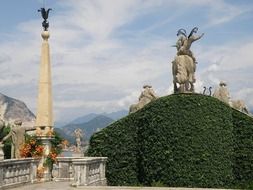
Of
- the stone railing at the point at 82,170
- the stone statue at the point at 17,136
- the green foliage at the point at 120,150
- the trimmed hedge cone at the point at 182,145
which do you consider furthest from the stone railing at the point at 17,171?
the trimmed hedge cone at the point at 182,145

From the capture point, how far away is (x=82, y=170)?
1684cm

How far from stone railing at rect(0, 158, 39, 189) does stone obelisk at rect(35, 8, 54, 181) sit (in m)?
0.53

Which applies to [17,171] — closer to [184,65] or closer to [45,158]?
[45,158]

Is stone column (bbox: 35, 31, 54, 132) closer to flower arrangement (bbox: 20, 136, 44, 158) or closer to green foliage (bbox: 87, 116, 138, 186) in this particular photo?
flower arrangement (bbox: 20, 136, 44, 158)

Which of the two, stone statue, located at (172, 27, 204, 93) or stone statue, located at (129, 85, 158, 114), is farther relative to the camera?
stone statue, located at (129, 85, 158, 114)

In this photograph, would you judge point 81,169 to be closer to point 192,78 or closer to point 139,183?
point 139,183

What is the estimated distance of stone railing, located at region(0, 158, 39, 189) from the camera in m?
16.3

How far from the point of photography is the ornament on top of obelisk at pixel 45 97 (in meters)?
20.5

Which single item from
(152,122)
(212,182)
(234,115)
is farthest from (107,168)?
(234,115)

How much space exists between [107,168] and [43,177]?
2796mm

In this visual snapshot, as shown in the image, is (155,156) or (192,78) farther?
(192,78)

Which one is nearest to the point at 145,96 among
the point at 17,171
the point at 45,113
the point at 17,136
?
the point at 45,113

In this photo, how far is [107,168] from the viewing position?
68.0 ft

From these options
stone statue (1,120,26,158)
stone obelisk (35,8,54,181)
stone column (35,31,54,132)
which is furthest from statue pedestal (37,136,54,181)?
stone statue (1,120,26,158)
